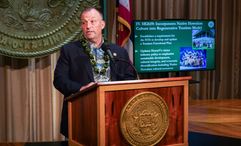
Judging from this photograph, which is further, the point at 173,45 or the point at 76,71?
the point at 173,45

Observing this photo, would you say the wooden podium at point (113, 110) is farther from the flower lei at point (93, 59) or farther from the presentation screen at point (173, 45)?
the presentation screen at point (173, 45)

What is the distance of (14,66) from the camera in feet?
12.6

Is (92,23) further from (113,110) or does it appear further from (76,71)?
(113,110)

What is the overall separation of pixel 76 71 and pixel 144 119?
2.58 feet

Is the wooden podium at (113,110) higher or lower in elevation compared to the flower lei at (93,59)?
lower

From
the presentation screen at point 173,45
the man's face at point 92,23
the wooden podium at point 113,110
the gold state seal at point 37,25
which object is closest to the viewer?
the wooden podium at point 113,110

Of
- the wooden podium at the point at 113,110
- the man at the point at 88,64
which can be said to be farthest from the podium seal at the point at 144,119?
the man at the point at 88,64

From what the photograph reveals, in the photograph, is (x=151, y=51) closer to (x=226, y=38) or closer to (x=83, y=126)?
(x=226, y=38)

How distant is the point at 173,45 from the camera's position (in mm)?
4254

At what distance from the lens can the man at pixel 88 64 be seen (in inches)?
86.7

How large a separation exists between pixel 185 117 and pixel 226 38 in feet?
10.9

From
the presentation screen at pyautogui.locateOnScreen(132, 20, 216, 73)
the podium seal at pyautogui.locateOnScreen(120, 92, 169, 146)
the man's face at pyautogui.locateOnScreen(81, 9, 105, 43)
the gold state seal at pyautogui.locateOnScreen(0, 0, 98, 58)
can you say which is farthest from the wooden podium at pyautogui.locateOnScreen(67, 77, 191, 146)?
the presentation screen at pyautogui.locateOnScreen(132, 20, 216, 73)

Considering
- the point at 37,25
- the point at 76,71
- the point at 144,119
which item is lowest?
the point at 144,119

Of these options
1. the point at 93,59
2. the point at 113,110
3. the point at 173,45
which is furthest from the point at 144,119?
the point at 173,45
